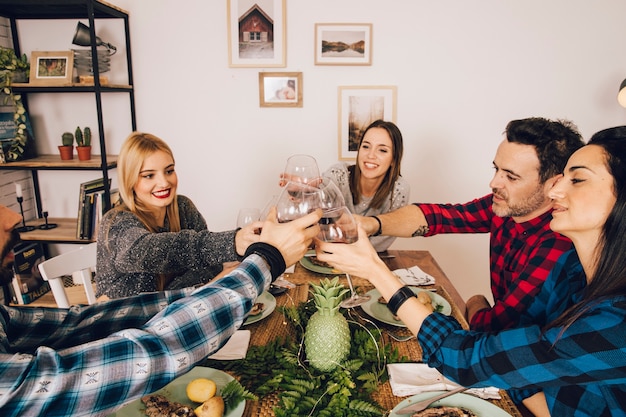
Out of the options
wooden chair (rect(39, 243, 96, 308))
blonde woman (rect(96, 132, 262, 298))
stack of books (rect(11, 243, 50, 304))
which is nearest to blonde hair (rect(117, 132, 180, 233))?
blonde woman (rect(96, 132, 262, 298))

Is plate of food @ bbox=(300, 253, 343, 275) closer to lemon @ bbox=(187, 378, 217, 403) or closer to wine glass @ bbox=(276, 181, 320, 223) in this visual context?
wine glass @ bbox=(276, 181, 320, 223)

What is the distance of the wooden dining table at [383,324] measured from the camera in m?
1.06

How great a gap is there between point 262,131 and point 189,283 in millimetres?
1456

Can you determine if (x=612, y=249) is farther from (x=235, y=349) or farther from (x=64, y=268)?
(x=64, y=268)

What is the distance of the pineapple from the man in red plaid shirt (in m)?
0.60

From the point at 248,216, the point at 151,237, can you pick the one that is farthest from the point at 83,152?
the point at 248,216

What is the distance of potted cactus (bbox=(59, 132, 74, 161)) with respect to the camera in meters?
2.85

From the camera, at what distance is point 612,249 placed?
1028 mm

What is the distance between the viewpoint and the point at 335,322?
1179 millimetres

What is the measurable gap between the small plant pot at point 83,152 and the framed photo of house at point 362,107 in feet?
5.55

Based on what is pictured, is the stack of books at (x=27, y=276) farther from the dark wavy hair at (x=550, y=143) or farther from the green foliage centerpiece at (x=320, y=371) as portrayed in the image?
the dark wavy hair at (x=550, y=143)

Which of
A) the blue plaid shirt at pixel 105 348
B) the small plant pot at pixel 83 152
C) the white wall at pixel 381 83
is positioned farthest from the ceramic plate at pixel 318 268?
the small plant pot at pixel 83 152

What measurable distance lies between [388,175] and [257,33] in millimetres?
1324

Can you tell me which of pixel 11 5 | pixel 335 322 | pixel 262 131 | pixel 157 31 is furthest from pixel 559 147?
pixel 11 5
